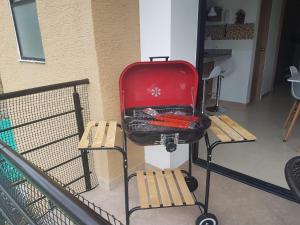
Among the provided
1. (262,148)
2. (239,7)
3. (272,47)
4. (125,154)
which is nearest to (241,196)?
(262,148)

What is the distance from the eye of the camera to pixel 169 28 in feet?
6.12

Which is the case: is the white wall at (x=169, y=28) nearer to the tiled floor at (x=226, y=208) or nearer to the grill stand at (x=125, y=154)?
the grill stand at (x=125, y=154)

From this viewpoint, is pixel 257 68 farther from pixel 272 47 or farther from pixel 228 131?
pixel 228 131

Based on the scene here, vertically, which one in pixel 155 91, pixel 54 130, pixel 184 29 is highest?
pixel 184 29

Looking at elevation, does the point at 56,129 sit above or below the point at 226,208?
above

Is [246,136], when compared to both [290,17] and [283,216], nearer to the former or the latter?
[283,216]

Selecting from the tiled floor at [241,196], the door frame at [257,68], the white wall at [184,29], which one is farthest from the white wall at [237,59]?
the white wall at [184,29]

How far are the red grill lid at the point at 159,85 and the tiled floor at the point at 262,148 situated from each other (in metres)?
1.21

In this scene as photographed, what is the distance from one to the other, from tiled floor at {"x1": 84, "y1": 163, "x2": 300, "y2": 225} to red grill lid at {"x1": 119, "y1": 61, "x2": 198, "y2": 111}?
2.82 feet

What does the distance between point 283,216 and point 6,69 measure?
361cm

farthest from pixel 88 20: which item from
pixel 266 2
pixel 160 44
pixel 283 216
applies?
pixel 266 2

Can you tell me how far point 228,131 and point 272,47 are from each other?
387cm

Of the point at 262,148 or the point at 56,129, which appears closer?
the point at 56,129

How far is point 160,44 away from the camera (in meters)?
1.96
